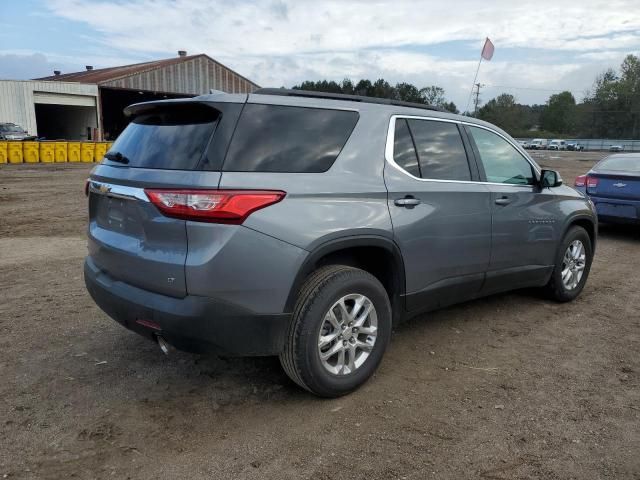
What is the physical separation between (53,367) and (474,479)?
2.91m

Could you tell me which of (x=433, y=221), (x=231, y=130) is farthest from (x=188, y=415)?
(x=433, y=221)

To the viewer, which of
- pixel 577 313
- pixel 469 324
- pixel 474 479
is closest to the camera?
pixel 474 479

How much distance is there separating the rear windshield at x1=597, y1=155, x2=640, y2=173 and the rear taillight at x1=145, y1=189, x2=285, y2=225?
801 centimetres

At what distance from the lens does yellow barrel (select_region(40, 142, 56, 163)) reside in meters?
26.1

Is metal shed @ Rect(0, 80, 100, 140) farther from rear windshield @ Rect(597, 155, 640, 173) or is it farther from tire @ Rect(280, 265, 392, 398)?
tire @ Rect(280, 265, 392, 398)

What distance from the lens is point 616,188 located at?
28.0 ft

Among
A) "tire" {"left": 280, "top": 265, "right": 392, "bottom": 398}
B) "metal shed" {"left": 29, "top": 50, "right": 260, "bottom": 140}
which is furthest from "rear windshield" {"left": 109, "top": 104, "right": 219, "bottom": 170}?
"metal shed" {"left": 29, "top": 50, "right": 260, "bottom": 140}

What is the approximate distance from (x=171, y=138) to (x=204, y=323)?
43.5 inches

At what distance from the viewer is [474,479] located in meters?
2.59

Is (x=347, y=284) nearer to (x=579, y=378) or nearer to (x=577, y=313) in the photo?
(x=579, y=378)

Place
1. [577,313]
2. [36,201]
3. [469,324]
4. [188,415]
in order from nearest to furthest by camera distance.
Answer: [188,415] < [469,324] < [577,313] < [36,201]

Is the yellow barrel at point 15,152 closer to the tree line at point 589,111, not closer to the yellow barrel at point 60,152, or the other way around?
the yellow barrel at point 60,152

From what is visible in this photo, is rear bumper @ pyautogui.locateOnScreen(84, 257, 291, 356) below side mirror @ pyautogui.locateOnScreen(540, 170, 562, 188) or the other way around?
below

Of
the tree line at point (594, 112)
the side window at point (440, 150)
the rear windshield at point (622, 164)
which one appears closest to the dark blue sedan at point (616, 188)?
the rear windshield at point (622, 164)
